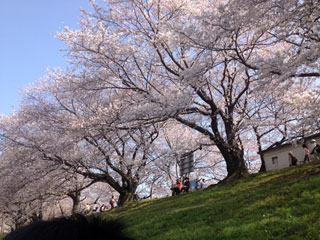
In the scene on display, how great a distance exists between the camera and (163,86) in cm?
1788

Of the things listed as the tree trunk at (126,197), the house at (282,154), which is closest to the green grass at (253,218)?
the house at (282,154)

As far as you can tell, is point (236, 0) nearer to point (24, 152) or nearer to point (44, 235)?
point (44, 235)

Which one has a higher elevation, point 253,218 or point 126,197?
point 126,197

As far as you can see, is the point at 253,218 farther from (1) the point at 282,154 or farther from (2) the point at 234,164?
(1) the point at 282,154

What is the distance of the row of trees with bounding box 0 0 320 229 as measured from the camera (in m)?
11.5

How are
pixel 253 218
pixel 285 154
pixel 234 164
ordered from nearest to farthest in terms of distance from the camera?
1. pixel 253 218
2. pixel 234 164
3. pixel 285 154

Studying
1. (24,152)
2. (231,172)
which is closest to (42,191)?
(24,152)

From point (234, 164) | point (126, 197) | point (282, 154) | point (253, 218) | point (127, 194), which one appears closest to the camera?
point (253, 218)

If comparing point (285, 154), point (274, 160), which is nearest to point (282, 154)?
point (285, 154)

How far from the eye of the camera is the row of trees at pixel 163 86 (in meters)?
11.5

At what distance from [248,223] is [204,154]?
2299 centimetres

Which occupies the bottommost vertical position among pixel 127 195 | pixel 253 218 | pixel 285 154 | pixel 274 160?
pixel 253 218

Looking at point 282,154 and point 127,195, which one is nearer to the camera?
point 282,154

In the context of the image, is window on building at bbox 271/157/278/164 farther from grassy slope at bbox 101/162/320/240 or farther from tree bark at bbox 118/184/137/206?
tree bark at bbox 118/184/137/206
